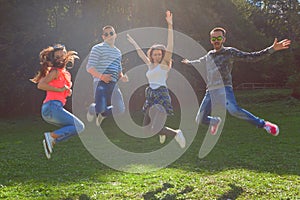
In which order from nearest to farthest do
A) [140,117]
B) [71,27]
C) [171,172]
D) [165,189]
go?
[165,189] → [171,172] → [140,117] → [71,27]

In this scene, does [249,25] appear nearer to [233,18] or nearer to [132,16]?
[233,18]

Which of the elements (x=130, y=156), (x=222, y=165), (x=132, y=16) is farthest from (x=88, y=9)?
(x=222, y=165)

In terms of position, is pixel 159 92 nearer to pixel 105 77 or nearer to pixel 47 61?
pixel 105 77

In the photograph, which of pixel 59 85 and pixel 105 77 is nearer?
pixel 59 85

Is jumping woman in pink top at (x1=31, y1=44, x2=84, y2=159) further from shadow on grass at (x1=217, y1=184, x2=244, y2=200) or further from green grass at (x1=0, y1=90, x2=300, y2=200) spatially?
shadow on grass at (x1=217, y1=184, x2=244, y2=200)

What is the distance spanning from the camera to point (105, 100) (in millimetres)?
6957

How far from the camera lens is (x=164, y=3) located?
83.3 feet

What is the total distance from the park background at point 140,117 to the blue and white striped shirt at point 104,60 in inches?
100

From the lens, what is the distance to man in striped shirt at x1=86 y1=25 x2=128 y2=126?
6.92 metres

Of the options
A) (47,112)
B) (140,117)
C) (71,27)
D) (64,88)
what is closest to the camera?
(47,112)

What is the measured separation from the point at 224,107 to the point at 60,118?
2679 millimetres

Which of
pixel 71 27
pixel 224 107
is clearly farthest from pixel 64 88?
pixel 71 27

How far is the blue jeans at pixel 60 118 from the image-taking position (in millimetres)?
6094

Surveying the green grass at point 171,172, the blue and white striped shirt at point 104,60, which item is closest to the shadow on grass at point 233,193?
the green grass at point 171,172
